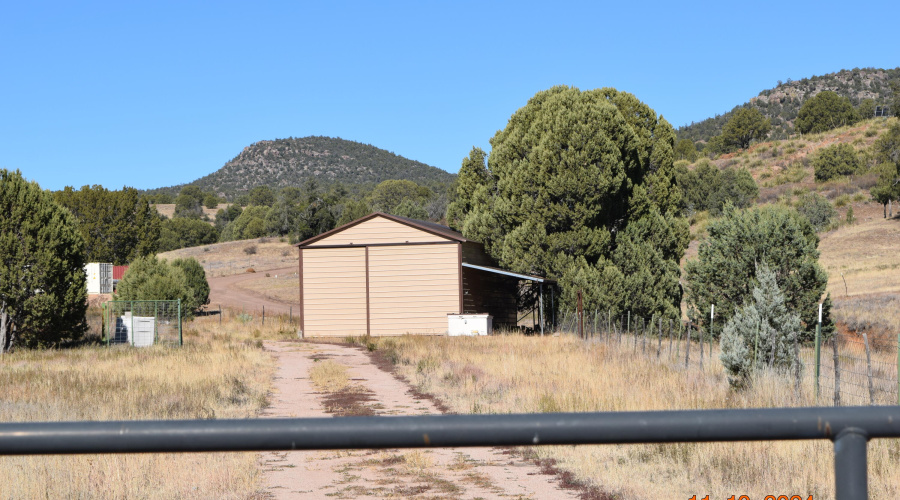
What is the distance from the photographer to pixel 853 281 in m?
42.6

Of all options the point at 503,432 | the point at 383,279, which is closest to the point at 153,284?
the point at 383,279

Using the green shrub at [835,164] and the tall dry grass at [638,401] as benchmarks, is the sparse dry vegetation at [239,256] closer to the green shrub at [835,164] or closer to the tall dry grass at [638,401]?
the green shrub at [835,164]

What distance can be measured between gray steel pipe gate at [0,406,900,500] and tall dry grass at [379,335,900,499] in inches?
254

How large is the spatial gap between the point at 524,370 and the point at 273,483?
Answer: 32.0ft

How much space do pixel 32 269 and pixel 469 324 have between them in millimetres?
16711

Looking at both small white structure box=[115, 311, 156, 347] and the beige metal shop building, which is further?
the beige metal shop building

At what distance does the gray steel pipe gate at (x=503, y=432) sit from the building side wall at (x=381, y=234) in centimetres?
3656

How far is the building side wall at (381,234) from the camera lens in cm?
3838

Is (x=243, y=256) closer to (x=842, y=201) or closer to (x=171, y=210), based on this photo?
(x=842, y=201)

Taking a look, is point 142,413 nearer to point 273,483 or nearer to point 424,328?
point 273,483

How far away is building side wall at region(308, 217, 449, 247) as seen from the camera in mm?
38375

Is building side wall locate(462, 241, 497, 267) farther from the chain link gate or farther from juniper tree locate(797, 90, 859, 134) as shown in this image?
juniper tree locate(797, 90, 859, 134)

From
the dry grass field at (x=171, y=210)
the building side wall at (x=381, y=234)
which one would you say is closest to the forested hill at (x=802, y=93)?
the dry grass field at (x=171, y=210)

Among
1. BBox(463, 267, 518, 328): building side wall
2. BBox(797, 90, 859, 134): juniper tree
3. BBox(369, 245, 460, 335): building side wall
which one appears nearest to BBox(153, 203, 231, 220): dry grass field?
BBox(797, 90, 859, 134): juniper tree
